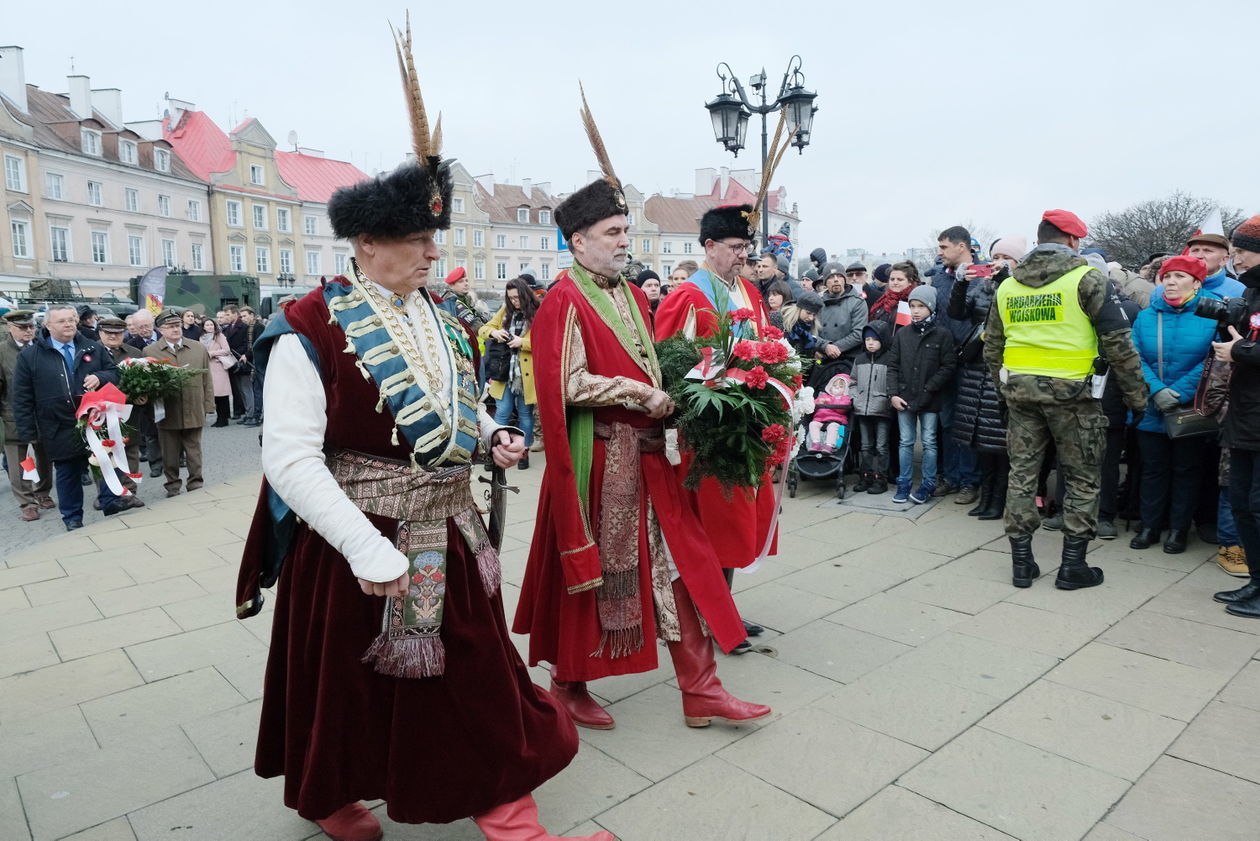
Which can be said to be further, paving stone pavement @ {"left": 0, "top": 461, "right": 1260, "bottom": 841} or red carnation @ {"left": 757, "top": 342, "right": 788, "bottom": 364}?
red carnation @ {"left": 757, "top": 342, "right": 788, "bottom": 364}

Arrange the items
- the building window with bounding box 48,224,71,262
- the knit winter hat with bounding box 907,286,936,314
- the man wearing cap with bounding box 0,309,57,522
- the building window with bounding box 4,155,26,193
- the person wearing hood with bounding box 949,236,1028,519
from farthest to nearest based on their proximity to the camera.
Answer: the building window with bounding box 48,224,71,262
the building window with bounding box 4,155,26,193
the man wearing cap with bounding box 0,309,57,522
the knit winter hat with bounding box 907,286,936,314
the person wearing hood with bounding box 949,236,1028,519

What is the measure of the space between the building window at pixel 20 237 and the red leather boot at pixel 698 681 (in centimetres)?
4025

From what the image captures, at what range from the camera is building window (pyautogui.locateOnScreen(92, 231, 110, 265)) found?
38.6m

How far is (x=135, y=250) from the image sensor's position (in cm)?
4072

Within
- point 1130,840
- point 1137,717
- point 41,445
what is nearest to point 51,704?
point 1130,840

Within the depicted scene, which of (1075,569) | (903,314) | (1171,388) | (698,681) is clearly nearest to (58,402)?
(698,681)

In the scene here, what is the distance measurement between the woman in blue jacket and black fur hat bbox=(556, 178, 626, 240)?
3760 millimetres

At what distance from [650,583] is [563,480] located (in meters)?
0.55

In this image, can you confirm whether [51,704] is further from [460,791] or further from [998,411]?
[998,411]

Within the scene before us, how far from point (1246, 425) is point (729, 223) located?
2.92m

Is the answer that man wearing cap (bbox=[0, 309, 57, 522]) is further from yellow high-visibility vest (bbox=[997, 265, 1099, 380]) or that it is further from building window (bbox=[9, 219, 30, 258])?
building window (bbox=[9, 219, 30, 258])

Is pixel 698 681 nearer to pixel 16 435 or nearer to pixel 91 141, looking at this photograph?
pixel 16 435

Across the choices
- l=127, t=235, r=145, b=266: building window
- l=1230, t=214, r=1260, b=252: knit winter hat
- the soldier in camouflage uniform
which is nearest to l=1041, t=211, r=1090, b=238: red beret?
the soldier in camouflage uniform

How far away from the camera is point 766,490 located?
154 inches
